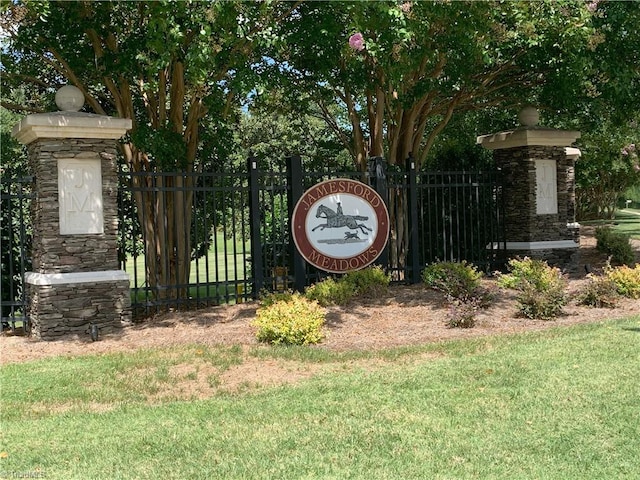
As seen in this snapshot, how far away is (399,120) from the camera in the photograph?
1397 cm

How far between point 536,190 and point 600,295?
3.54m

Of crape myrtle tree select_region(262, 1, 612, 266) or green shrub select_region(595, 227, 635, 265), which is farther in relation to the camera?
green shrub select_region(595, 227, 635, 265)

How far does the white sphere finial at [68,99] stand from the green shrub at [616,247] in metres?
10.5

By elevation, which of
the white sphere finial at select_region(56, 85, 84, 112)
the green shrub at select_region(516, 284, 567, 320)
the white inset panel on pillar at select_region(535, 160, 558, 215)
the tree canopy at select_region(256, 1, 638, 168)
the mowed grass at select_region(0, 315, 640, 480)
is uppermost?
the tree canopy at select_region(256, 1, 638, 168)

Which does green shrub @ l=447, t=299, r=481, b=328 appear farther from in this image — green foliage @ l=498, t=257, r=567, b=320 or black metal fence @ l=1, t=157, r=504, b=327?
black metal fence @ l=1, t=157, r=504, b=327

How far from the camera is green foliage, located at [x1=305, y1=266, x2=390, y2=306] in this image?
Result: 9.91 metres

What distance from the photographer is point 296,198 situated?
36.0 feet

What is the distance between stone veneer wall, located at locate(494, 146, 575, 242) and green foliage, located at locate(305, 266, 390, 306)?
125 inches

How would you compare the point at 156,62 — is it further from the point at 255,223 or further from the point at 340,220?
the point at 340,220

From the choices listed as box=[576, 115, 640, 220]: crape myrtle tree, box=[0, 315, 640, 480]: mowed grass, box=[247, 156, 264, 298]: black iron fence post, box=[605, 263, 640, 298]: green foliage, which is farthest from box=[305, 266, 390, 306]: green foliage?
box=[576, 115, 640, 220]: crape myrtle tree

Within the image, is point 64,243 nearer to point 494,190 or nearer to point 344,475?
point 344,475

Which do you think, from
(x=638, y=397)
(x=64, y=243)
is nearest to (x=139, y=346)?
(x=64, y=243)

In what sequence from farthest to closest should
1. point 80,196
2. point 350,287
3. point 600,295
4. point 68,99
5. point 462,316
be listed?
point 350,287 < point 600,295 < point 68,99 < point 80,196 < point 462,316

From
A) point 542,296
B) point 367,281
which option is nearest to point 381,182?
point 367,281
